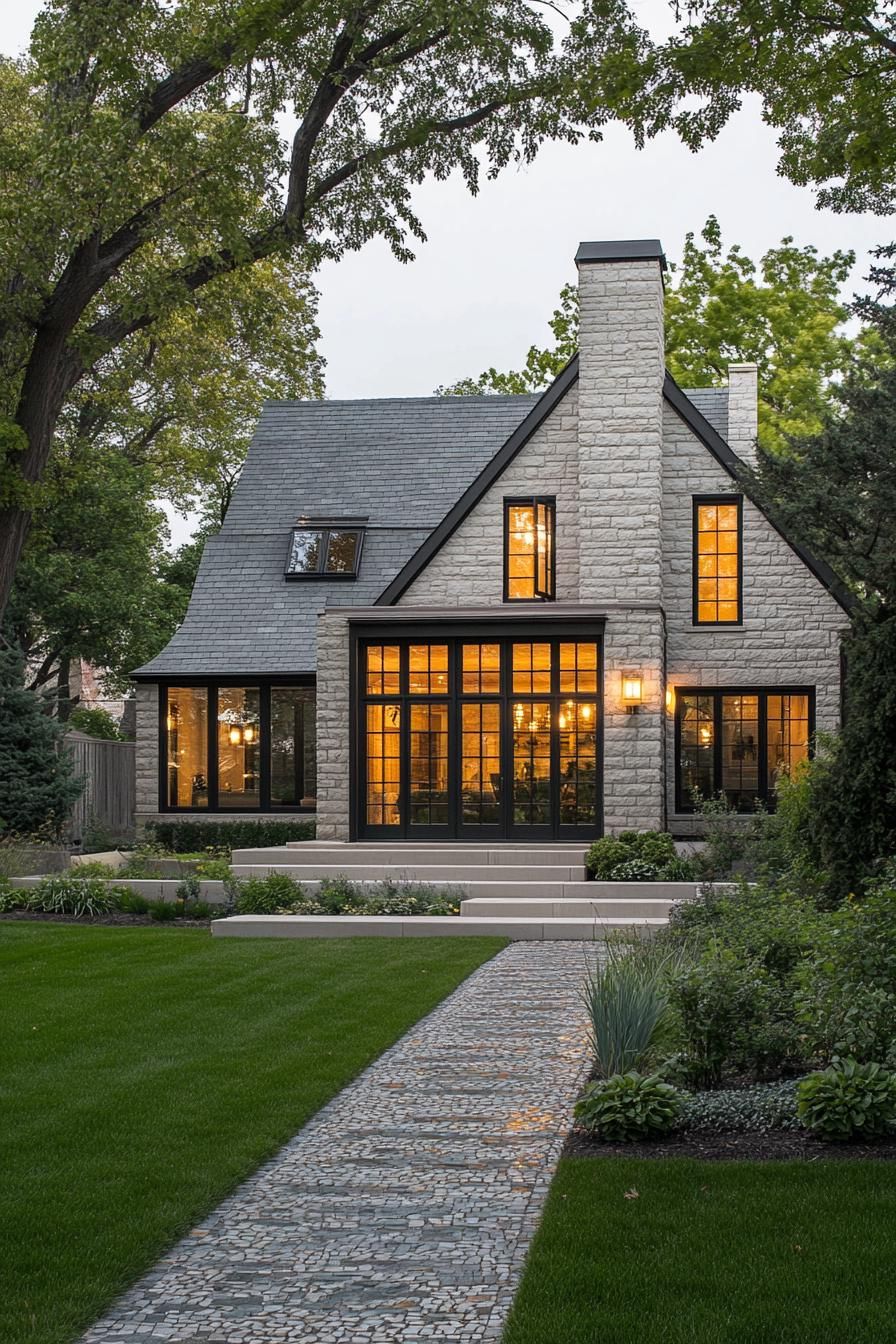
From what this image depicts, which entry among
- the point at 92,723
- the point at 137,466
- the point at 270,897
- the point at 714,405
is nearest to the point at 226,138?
the point at 270,897

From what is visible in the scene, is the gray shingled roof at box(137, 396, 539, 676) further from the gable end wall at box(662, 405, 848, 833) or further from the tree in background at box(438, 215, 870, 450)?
the tree in background at box(438, 215, 870, 450)

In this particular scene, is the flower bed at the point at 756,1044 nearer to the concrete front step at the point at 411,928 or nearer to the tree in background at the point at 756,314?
the concrete front step at the point at 411,928

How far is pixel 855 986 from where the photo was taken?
263 inches

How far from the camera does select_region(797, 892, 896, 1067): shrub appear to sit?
21.1ft

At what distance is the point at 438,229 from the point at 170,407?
17576mm

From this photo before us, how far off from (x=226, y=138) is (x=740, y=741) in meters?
11.0

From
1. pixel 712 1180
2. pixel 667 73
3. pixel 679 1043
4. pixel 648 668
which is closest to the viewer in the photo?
pixel 712 1180

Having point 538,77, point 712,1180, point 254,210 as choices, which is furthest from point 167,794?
point 712,1180

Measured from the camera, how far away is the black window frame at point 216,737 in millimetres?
22156

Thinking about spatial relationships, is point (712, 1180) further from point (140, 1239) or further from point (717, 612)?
point (717, 612)

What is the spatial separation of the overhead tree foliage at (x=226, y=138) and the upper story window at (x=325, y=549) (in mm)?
8358

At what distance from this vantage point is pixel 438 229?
15250 mm

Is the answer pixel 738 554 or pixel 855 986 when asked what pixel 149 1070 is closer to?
pixel 855 986

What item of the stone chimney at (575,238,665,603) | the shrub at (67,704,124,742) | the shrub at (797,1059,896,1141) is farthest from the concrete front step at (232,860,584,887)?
the shrub at (67,704,124,742)
